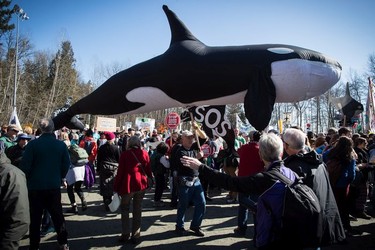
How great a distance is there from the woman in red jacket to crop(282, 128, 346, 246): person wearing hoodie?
2.67 m

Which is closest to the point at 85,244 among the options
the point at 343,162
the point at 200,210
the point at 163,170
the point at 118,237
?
the point at 118,237

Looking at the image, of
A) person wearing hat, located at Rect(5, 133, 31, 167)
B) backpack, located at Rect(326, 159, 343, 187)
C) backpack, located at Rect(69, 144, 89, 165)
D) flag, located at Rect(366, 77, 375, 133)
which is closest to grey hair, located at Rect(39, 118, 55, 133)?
person wearing hat, located at Rect(5, 133, 31, 167)

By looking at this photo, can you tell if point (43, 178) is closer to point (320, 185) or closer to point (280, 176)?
point (280, 176)

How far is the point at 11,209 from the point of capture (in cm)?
237

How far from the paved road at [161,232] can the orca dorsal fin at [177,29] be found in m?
3.36

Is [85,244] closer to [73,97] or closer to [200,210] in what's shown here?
[200,210]

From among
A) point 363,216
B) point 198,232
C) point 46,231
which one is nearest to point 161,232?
point 198,232

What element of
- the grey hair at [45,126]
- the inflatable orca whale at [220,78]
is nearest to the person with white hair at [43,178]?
the grey hair at [45,126]

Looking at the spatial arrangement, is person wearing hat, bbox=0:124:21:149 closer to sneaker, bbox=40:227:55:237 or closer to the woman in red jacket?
sneaker, bbox=40:227:55:237

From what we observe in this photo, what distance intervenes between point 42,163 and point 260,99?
3.22m

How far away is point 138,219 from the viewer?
4.64m

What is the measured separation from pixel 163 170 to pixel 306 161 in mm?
5240

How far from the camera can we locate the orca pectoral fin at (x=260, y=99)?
3.88 m

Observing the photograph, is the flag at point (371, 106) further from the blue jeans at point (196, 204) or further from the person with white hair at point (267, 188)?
the person with white hair at point (267, 188)
